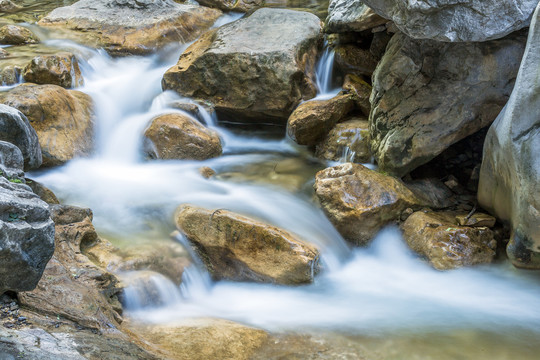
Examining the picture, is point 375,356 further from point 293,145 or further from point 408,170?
point 293,145

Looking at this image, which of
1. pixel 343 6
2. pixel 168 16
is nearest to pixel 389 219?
pixel 343 6

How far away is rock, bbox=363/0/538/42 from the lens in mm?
4203

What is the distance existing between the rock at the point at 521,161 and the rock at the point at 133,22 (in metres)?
7.38

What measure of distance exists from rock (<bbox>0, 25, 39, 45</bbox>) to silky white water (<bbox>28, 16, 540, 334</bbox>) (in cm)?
267

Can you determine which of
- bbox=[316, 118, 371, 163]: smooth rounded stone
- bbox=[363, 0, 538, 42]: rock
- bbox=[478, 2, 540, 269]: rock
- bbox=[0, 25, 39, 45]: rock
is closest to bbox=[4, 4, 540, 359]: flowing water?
bbox=[316, 118, 371, 163]: smooth rounded stone

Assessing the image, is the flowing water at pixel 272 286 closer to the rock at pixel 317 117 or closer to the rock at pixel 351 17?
the rock at pixel 317 117

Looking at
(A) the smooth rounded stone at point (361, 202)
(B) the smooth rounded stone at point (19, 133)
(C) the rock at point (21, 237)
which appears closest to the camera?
(C) the rock at point (21, 237)

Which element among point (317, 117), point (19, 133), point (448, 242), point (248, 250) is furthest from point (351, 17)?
point (19, 133)

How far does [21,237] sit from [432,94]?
15.6ft

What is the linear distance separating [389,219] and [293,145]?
261 centimetres

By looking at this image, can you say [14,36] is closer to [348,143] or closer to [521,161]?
[348,143]

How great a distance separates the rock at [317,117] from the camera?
7.00m

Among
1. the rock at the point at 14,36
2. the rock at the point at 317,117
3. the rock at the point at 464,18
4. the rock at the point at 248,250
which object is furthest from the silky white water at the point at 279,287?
the rock at the point at 14,36

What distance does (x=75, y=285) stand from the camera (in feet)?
11.6
